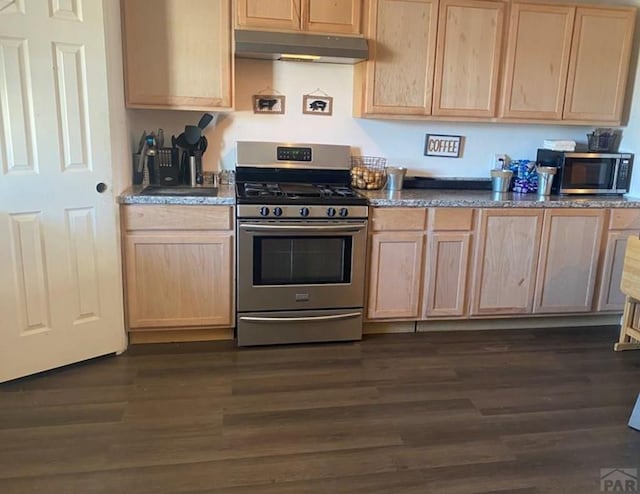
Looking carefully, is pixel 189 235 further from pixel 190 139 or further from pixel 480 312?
pixel 480 312

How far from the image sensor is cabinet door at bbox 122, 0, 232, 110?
302 cm

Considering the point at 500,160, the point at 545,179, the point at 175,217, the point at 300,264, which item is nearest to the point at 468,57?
the point at 500,160

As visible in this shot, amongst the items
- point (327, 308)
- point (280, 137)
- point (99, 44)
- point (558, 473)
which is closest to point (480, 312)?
point (327, 308)

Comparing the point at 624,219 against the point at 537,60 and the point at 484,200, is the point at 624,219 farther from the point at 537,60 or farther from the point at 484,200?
the point at 537,60

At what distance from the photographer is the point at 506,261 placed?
3.40 meters

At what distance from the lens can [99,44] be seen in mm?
2621

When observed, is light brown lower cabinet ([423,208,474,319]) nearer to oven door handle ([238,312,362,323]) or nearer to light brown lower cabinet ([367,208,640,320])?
light brown lower cabinet ([367,208,640,320])

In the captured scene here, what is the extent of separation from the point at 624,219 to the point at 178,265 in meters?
2.80

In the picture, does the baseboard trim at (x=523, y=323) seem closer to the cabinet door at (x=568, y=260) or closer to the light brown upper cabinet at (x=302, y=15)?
the cabinet door at (x=568, y=260)

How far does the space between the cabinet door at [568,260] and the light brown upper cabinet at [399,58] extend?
1113 mm

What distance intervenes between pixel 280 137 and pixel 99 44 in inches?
51.0

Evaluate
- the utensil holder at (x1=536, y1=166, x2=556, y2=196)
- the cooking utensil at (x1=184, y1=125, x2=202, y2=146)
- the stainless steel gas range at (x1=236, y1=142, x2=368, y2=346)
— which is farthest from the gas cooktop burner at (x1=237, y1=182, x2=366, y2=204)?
the utensil holder at (x1=536, y1=166, x2=556, y2=196)

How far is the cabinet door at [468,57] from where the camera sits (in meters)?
3.32

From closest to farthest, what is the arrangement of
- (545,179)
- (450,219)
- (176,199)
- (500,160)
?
(176,199), (450,219), (545,179), (500,160)
